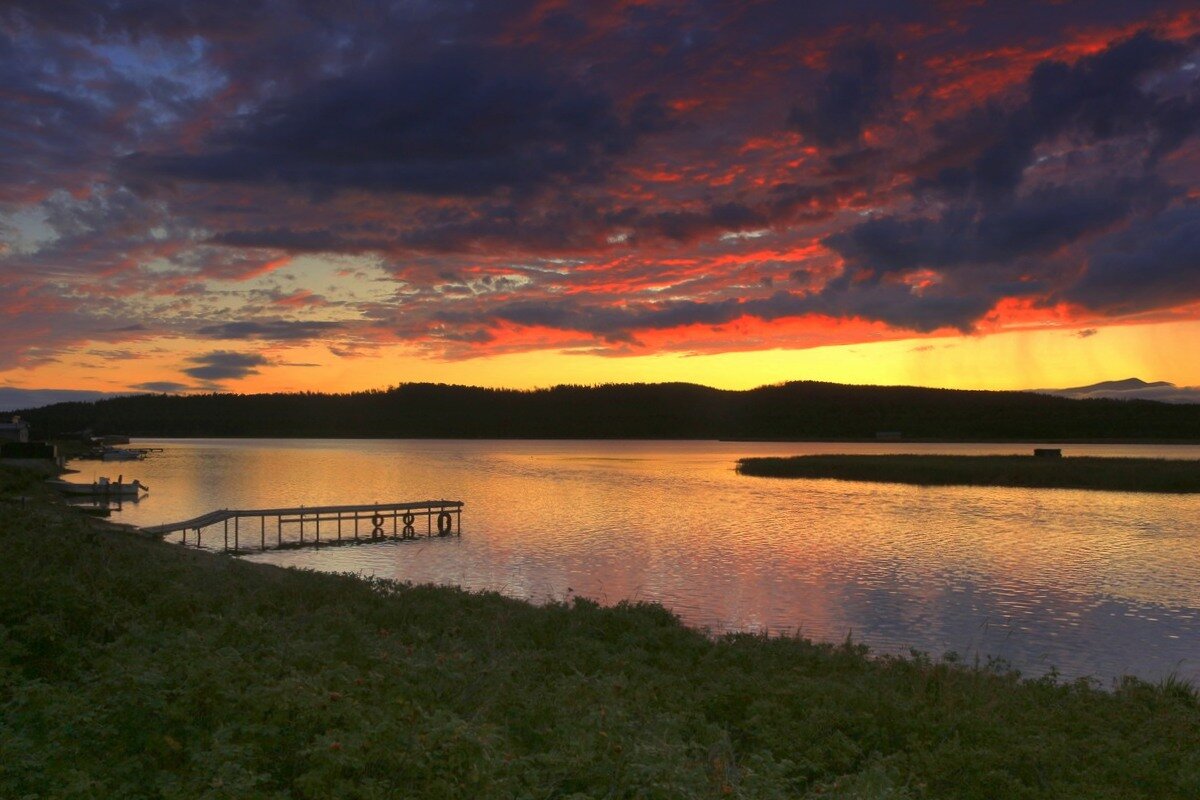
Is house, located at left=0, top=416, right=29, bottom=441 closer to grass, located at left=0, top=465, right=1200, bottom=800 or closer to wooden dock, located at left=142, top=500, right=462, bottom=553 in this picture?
wooden dock, located at left=142, top=500, right=462, bottom=553

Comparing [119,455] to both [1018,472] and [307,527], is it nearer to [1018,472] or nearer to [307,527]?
[307,527]

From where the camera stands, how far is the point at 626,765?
792cm

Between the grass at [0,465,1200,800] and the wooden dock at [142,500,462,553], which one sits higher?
the grass at [0,465,1200,800]

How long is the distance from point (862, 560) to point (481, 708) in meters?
29.4

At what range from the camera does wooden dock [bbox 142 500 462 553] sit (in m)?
42.2

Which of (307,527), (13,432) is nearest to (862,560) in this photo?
(307,527)

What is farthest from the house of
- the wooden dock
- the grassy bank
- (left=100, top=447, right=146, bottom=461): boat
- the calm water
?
the grassy bank

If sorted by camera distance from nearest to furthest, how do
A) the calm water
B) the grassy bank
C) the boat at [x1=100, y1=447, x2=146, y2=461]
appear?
the calm water, the grassy bank, the boat at [x1=100, y1=447, x2=146, y2=461]

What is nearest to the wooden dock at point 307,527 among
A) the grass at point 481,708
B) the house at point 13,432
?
the grass at point 481,708

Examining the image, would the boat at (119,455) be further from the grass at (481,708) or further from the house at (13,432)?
the grass at (481,708)

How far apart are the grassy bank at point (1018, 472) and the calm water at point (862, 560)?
5053 millimetres

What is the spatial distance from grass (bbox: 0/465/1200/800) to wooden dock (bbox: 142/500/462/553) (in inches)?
947

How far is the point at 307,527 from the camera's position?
52.6 metres

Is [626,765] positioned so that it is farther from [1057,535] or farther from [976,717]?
[1057,535]
